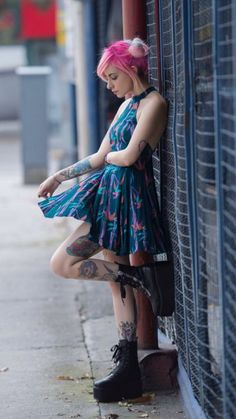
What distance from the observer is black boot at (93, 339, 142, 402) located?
4.68 meters

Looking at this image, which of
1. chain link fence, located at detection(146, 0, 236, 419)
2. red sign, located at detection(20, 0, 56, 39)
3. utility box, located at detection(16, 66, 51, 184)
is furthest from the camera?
red sign, located at detection(20, 0, 56, 39)

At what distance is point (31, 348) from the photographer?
231 inches

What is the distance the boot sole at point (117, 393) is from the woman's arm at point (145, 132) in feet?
3.54

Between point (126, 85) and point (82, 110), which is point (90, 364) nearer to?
point (126, 85)

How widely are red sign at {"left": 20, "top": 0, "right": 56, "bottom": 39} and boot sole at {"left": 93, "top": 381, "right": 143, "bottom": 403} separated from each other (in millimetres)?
19998

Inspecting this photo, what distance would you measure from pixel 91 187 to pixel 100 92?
580 centimetres

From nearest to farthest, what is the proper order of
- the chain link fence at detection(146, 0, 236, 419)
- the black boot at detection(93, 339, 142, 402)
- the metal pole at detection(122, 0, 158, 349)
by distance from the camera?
the chain link fence at detection(146, 0, 236, 419), the black boot at detection(93, 339, 142, 402), the metal pole at detection(122, 0, 158, 349)

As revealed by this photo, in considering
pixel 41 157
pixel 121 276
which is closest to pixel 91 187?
Answer: pixel 121 276

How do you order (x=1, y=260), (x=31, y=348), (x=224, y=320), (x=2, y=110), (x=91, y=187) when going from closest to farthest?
1. (x=224, y=320)
2. (x=91, y=187)
3. (x=31, y=348)
4. (x=1, y=260)
5. (x=2, y=110)

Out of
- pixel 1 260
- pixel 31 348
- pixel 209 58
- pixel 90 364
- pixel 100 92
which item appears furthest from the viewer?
pixel 100 92

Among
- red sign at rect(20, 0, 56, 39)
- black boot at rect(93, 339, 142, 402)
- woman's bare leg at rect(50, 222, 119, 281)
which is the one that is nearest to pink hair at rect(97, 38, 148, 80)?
woman's bare leg at rect(50, 222, 119, 281)

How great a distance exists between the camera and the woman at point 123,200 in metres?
4.44

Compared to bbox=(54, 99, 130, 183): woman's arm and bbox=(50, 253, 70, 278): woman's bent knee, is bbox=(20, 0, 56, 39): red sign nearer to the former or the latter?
bbox=(54, 99, 130, 183): woman's arm

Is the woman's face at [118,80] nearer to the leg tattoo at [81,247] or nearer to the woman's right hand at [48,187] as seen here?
the woman's right hand at [48,187]
